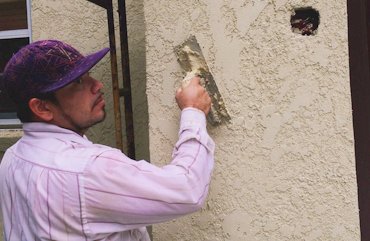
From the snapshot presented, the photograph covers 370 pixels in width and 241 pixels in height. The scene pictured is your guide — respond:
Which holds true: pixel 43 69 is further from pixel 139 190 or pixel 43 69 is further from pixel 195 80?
pixel 195 80

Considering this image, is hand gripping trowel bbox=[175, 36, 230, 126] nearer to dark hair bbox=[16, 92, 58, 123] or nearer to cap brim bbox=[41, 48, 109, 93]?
cap brim bbox=[41, 48, 109, 93]

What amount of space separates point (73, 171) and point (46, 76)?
0.37 m

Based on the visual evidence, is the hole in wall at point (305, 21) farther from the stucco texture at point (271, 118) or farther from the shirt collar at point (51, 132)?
the shirt collar at point (51, 132)

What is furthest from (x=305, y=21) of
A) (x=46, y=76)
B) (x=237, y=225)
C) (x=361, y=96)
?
(x=46, y=76)

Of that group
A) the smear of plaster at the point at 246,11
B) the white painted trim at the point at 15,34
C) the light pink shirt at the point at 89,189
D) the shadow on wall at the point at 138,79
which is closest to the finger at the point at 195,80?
the smear of plaster at the point at 246,11

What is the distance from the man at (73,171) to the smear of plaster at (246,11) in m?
0.56

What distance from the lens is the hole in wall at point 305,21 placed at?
82.0 inches

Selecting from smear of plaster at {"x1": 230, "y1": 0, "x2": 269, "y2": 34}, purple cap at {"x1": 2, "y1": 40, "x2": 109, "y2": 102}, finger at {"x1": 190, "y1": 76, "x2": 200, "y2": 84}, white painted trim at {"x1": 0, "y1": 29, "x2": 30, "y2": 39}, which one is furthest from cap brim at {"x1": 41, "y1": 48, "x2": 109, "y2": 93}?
white painted trim at {"x1": 0, "y1": 29, "x2": 30, "y2": 39}

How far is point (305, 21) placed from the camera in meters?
2.09

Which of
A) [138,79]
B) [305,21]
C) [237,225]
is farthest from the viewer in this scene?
[138,79]

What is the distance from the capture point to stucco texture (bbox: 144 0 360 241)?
205 cm

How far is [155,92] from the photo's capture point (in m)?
2.35

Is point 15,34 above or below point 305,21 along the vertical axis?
below

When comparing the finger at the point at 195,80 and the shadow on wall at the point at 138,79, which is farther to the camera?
the shadow on wall at the point at 138,79
